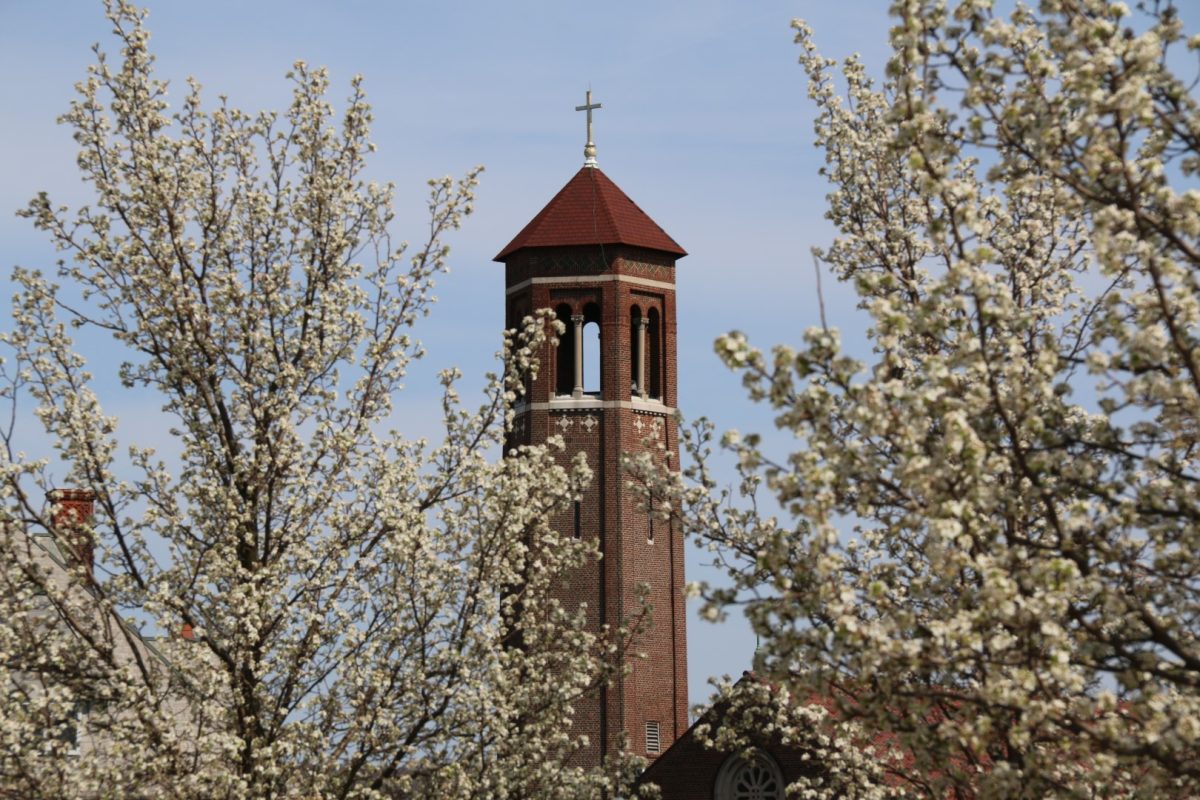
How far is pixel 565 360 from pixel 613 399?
2.76 meters

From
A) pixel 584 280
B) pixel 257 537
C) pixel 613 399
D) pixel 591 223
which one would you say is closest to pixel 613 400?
pixel 613 399

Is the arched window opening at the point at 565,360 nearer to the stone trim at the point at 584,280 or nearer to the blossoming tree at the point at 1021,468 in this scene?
the stone trim at the point at 584,280

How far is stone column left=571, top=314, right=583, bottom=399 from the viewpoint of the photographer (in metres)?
51.7

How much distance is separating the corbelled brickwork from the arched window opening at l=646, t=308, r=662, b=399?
5 centimetres

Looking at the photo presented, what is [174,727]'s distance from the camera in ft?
54.4

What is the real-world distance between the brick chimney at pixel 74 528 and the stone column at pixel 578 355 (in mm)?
33642

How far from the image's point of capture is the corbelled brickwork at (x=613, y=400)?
5041 cm

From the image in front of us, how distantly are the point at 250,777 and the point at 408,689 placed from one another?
80.7 inches

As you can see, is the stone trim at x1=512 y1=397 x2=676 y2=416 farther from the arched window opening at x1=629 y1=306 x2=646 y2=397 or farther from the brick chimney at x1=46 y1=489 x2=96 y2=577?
the brick chimney at x1=46 y1=489 x2=96 y2=577

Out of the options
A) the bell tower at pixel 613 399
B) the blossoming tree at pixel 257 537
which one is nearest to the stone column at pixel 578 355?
the bell tower at pixel 613 399

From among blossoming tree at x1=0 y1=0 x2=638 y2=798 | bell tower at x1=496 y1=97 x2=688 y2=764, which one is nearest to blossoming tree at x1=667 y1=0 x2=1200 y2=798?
blossoming tree at x1=0 y1=0 x2=638 y2=798

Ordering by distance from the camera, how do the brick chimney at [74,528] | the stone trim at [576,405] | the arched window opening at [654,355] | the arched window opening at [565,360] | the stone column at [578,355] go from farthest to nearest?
the arched window opening at [654,355], the arched window opening at [565,360], the stone column at [578,355], the stone trim at [576,405], the brick chimney at [74,528]

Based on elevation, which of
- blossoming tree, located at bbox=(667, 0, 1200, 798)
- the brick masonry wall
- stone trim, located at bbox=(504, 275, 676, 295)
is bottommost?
blossoming tree, located at bbox=(667, 0, 1200, 798)

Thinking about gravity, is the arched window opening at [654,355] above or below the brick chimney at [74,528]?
above
